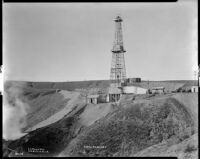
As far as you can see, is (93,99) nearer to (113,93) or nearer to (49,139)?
(113,93)

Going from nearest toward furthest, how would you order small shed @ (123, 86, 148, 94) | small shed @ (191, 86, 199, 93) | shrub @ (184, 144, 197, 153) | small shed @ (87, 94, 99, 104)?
shrub @ (184, 144, 197, 153)
small shed @ (191, 86, 199, 93)
small shed @ (123, 86, 148, 94)
small shed @ (87, 94, 99, 104)

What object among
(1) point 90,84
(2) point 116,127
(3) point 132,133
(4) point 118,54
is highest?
(4) point 118,54

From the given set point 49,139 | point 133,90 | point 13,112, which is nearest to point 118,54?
point 133,90

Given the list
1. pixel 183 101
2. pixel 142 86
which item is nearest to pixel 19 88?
pixel 142 86

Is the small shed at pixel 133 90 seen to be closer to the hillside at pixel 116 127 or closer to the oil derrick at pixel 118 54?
the hillside at pixel 116 127

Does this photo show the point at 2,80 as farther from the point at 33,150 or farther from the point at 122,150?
the point at 122,150

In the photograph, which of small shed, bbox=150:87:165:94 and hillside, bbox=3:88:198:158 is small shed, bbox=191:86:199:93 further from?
small shed, bbox=150:87:165:94

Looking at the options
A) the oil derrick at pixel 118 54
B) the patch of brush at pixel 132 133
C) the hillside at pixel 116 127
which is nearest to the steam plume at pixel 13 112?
the hillside at pixel 116 127

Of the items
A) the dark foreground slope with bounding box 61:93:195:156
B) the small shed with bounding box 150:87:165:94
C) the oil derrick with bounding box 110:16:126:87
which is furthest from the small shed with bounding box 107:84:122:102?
the small shed with bounding box 150:87:165:94
